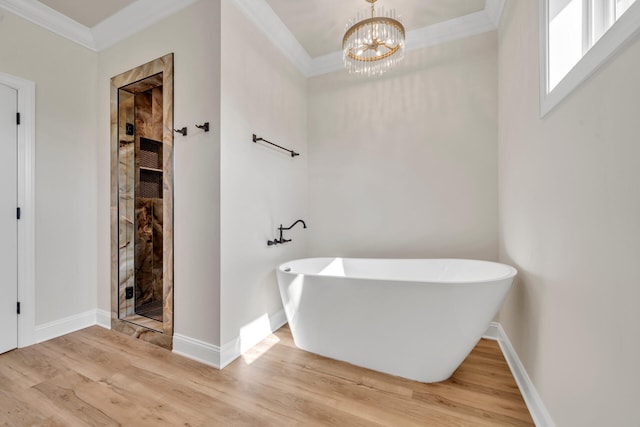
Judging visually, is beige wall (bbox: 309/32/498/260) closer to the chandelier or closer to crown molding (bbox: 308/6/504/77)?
crown molding (bbox: 308/6/504/77)

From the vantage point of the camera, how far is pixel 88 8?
2.14m

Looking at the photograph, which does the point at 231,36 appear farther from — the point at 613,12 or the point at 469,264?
the point at 469,264

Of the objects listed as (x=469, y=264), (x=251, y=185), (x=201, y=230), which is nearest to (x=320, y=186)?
(x=251, y=185)

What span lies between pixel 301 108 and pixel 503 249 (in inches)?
92.7

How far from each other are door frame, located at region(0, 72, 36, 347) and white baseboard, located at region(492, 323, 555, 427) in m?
3.40

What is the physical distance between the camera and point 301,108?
9.62 feet

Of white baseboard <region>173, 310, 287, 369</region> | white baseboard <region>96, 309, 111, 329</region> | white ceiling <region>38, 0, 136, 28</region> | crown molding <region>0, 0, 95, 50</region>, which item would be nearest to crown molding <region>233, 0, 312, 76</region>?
white ceiling <region>38, 0, 136, 28</region>

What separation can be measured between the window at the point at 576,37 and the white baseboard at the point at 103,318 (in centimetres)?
350

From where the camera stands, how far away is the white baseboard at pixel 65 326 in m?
2.12

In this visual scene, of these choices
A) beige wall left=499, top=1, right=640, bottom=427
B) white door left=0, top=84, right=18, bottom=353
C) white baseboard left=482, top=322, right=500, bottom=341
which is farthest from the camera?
white baseboard left=482, top=322, right=500, bottom=341

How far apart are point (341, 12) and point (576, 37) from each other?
5.58ft

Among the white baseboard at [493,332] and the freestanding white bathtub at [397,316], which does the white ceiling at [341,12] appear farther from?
the white baseboard at [493,332]

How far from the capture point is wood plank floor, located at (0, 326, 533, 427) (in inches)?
52.8

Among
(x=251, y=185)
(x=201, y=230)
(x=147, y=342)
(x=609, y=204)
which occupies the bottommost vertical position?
(x=147, y=342)
